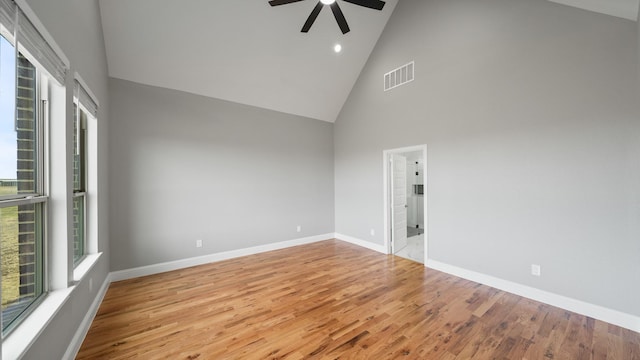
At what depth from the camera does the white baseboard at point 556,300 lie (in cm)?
234

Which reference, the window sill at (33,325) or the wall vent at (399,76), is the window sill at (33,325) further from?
the wall vent at (399,76)

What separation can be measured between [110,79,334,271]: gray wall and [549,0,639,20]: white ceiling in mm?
4364

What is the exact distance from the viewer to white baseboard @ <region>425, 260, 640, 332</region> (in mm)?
2340

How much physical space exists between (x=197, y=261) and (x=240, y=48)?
3669 millimetres

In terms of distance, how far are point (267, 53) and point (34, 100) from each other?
10.1 feet

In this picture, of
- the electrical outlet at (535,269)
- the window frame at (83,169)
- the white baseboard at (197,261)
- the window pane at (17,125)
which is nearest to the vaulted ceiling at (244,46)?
the window frame at (83,169)

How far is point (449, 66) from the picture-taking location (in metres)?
3.67

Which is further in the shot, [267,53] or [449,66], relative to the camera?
[267,53]

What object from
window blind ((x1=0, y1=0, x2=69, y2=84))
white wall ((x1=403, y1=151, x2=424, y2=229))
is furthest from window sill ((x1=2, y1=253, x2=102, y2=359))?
white wall ((x1=403, y1=151, x2=424, y2=229))

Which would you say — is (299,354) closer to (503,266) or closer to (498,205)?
(503,266)

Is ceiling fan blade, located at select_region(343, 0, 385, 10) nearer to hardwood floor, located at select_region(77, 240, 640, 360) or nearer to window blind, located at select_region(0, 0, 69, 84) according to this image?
window blind, located at select_region(0, 0, 69, 84)

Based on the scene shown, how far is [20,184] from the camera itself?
154cm

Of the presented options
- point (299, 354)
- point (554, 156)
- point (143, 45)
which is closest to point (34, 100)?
point (143, 45)

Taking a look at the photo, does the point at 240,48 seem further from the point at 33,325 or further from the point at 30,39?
the point at 33,325
